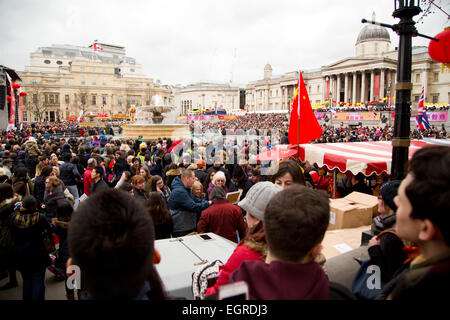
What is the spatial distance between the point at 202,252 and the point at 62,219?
2.45 metres

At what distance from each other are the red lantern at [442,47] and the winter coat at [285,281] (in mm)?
5110

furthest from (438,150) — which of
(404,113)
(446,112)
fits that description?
(446,112)

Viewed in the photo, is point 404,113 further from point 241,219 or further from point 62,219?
point 62,219

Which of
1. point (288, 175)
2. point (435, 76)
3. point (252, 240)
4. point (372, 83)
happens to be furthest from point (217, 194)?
point (435, 76)

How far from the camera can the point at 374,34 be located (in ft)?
214

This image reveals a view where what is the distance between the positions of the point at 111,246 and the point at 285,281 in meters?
0.81

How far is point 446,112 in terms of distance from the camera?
103 feet

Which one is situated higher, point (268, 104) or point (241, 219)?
point (268, 104)

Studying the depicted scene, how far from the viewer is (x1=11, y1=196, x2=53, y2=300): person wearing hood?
3732 millimetres

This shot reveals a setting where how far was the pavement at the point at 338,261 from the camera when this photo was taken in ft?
8.05

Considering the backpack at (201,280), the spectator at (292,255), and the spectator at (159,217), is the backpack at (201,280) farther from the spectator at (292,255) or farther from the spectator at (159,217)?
the spectator at (159,217)

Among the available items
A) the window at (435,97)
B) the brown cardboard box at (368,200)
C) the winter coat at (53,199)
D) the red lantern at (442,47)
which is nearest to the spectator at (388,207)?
the brown cardboard box at (368,200)

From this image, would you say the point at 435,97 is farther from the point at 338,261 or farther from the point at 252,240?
the point at 252,240

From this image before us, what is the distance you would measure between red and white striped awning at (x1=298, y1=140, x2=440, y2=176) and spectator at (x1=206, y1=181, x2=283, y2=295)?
15.3 ft
